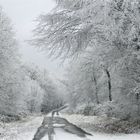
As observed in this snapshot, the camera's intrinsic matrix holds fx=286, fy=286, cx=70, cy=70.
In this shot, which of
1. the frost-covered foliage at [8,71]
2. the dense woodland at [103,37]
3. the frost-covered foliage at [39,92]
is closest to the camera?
the dense woodland at [103,37]

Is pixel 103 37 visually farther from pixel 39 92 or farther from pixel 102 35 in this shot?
pixel 39 92

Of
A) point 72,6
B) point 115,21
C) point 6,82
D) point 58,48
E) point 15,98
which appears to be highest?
point 72,6

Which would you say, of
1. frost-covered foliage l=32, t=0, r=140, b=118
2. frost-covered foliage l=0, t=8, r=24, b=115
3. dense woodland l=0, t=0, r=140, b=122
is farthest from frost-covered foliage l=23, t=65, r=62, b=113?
frost-covered foliage l=32, t=0, r=140, b=118

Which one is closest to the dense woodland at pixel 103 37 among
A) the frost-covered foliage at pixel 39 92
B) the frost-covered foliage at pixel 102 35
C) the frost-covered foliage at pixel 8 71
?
the frost-covered foliage at pixel 102 35

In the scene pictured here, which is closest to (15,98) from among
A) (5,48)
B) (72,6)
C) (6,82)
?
(6,82)

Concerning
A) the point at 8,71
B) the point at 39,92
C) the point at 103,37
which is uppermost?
the point at 103,37

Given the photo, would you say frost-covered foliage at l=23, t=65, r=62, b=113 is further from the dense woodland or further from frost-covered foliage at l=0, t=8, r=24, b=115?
the dense woodland

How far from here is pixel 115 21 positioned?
44.8 ft

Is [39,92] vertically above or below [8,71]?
below

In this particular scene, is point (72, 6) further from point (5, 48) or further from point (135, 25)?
point (5, 48)

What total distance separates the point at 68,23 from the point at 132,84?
4.97m

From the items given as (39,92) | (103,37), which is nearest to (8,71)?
(103,37)

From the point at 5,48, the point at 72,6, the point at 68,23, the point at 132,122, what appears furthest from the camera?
the point at 5,48

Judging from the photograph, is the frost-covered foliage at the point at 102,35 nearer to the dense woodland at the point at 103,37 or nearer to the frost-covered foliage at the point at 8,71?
the dense woodland at the point at 103,37
